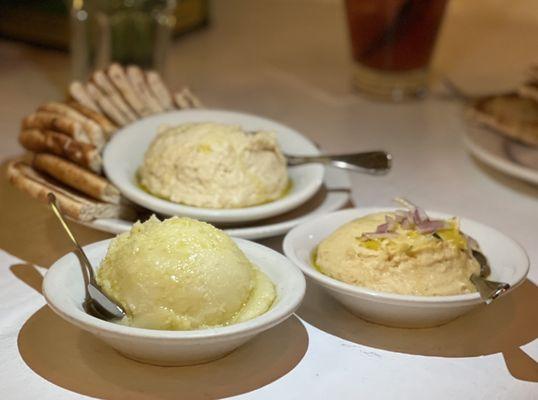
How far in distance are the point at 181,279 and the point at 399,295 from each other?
0.26m

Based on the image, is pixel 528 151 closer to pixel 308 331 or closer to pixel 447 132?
pixel 447 132

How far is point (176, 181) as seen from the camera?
141 centimetres

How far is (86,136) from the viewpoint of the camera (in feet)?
4.89

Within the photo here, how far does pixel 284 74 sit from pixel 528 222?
3.04 ft

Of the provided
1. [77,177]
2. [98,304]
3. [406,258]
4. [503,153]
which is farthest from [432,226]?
[503,153]

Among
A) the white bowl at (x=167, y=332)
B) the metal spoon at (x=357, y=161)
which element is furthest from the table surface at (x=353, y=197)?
the metal spoon at (x=357, y=161)

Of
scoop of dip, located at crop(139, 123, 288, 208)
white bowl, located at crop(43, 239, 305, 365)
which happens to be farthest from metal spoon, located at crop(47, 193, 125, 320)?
scoop of dip, located at crop(139, 123, 288, 208)

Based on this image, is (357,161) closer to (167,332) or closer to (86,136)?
(86,136)

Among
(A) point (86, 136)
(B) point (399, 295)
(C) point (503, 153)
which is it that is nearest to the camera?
(B) point (399, 295)

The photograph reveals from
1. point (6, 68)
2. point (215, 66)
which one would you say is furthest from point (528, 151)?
point (6, 68)

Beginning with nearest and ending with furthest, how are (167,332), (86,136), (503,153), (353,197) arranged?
(167,332) < (86,136) < (353,197) < (503,153)

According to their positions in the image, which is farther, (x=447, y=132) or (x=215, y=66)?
(x=215, y=66)

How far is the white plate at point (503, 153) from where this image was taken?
1.66 metres

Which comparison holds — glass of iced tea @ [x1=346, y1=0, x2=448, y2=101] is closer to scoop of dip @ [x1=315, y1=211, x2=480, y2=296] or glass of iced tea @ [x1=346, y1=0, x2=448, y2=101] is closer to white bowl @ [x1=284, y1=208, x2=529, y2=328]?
white bowl @ [x1=284, y1=208, x2=529, y2=328]
